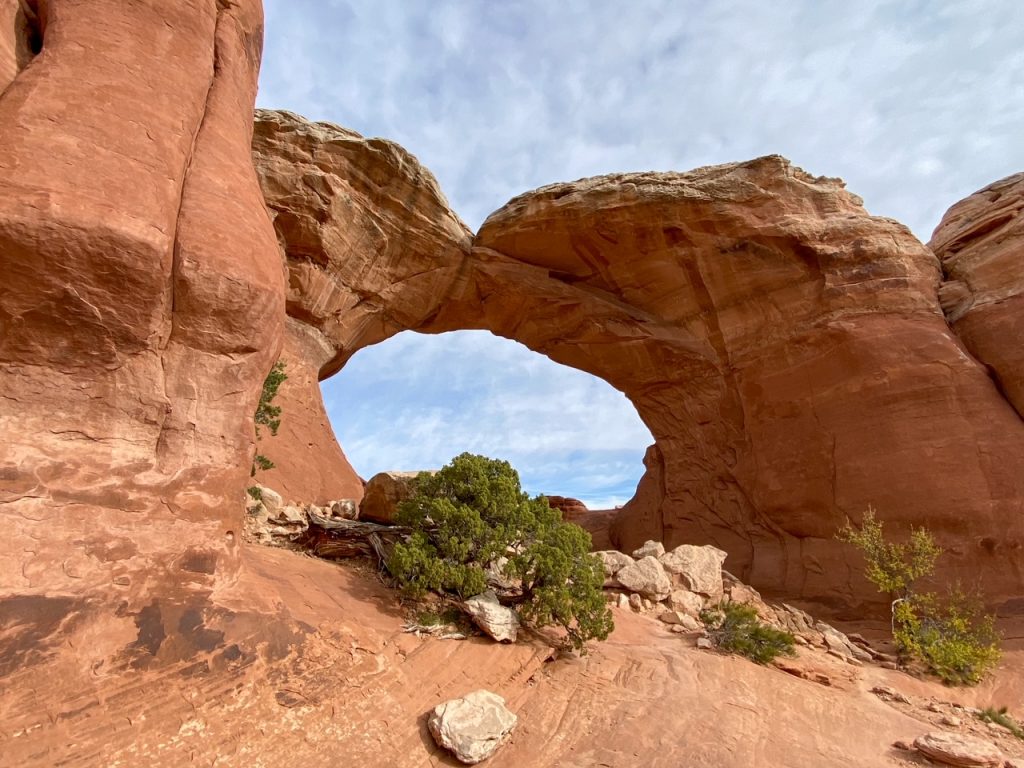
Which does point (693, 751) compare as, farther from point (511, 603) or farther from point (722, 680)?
point (511, 603)

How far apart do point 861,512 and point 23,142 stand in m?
17.8

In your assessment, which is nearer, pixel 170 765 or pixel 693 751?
pixel 170 765

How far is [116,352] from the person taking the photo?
598 cm

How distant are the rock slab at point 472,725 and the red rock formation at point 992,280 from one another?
15852 mm

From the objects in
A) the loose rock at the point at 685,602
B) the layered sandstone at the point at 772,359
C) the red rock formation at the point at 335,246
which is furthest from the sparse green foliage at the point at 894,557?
the red rock formation at the point at 335,246

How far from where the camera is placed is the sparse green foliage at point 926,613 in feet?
34.7

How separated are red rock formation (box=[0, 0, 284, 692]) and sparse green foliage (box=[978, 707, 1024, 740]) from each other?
11.4m

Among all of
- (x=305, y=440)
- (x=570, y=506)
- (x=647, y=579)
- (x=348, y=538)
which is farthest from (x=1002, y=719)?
(x=570, y=506)

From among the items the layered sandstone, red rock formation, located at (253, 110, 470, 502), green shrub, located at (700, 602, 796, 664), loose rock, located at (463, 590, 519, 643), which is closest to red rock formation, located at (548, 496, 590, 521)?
the layered sandstone

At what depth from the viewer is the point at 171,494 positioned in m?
6.13

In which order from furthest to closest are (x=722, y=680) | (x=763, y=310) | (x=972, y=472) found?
(x=763, y=310) → (x=972, y=472) → (x=722, y=680)

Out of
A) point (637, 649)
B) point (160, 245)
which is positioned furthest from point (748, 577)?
point (160, 245)

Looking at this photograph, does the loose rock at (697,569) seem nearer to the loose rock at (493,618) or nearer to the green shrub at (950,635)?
the green shrub at (950,635)

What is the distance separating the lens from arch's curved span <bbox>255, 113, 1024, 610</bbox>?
568 inches
